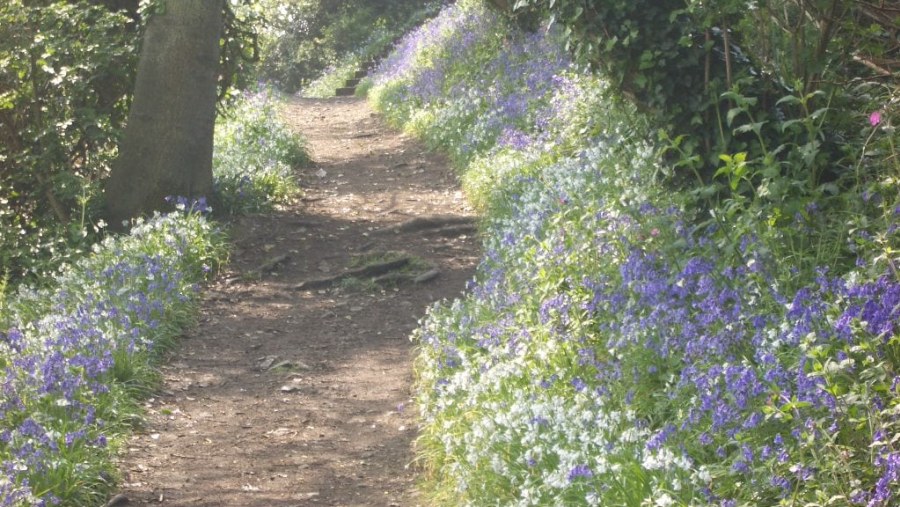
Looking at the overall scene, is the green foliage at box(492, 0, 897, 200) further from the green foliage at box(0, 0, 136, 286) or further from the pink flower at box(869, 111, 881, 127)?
the green foliage at box(0, 0, 136, 286)

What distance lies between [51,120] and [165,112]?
133cm

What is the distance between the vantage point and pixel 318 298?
9305mm

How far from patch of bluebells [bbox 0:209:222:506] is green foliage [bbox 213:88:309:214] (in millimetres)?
1279

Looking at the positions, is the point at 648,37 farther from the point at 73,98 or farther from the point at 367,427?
the point at 73,98

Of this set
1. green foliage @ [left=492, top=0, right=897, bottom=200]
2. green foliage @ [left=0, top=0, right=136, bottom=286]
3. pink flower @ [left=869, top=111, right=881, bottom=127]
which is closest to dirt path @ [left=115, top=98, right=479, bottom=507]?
green foliage @ [left=0, top=0, right=136, bottom=286]

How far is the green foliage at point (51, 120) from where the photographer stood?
10617 millimetres

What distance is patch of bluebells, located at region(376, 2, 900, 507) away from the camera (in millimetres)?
3645

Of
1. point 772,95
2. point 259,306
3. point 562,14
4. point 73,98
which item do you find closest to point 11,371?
point 259,306

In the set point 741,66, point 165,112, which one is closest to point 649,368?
point 741,66

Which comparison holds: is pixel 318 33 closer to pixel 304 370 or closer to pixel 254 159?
pixel 254 159

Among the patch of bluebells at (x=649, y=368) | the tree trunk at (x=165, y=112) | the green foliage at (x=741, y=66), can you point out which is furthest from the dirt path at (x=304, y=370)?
the green foliage at (x=741, y=66)

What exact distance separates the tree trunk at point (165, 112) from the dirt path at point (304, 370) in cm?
94

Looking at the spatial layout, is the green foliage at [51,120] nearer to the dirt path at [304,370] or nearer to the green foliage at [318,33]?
the dirt path at [304,370]

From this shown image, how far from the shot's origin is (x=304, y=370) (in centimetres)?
755
